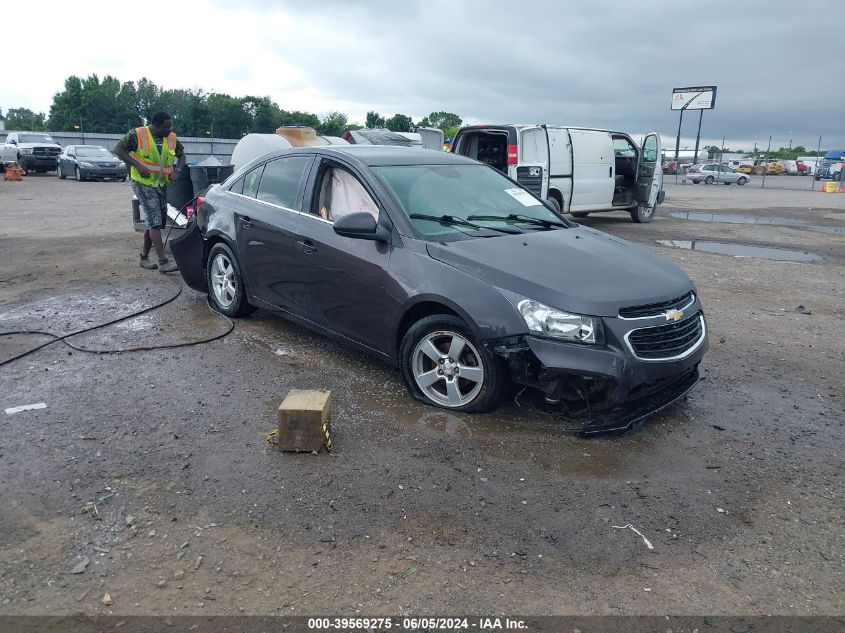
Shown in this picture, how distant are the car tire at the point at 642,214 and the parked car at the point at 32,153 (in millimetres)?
26599

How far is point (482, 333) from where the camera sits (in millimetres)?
3938

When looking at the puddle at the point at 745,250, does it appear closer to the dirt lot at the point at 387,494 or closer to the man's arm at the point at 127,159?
the dirt lot at the point at 387,494

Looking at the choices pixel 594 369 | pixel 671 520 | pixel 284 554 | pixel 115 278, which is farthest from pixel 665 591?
pixel 115 278

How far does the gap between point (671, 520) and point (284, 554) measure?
182cm

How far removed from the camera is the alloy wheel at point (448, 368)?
13.5 feet

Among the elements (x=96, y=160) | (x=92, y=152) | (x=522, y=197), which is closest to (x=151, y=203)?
(x=522, y=197)

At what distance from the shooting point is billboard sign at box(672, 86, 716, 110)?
57625 millimetres

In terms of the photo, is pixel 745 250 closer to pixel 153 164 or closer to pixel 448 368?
pixel 448 368

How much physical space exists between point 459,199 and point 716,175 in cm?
4490

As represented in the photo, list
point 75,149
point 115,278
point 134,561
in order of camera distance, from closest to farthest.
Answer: point 134,561 → point 115,278 → point 75,149

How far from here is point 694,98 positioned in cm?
5878

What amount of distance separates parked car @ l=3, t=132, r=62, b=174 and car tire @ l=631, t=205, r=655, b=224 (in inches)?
1047

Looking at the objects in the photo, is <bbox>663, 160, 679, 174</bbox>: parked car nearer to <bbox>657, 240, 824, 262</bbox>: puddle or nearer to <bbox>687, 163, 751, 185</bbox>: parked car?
<bbox>687, 163, 751, 185</bbox>: parked car

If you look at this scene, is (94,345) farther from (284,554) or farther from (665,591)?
(665,591)
